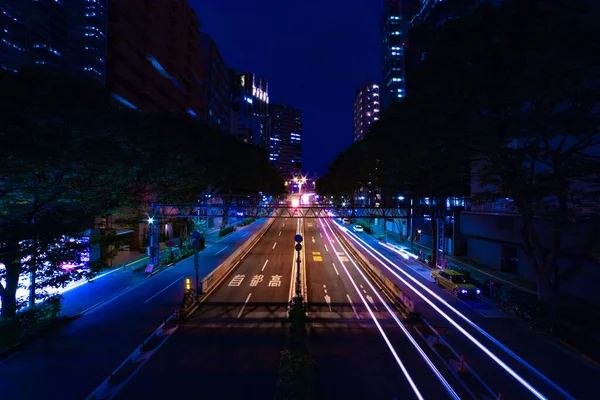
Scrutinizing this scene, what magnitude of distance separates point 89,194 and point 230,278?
43.8 ft

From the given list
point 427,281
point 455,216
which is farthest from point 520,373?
point 455,216

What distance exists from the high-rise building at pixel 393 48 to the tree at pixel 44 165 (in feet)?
288

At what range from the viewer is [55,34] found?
26.7 meters

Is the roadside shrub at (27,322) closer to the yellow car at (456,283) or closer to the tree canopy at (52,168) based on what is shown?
the tree canopy at (52,168)

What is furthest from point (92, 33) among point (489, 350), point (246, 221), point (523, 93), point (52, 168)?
point (246, 221)

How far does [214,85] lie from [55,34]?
5797 centimetres

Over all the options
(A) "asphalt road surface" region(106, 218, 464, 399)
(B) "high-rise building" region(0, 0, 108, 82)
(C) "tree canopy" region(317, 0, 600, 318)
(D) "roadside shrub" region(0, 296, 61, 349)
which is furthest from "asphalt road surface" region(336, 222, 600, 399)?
(B) "high-rise building" region(0, 0, 108, 82)

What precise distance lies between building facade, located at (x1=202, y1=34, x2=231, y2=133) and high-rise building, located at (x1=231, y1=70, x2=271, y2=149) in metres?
30.5

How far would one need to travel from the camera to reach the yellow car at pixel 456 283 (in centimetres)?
2047

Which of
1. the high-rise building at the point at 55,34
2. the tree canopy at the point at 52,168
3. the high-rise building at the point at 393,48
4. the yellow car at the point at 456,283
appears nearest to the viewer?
the tree canopy at the point at 52,168

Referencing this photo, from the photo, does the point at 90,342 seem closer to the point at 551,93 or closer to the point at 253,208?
the point at 551,93

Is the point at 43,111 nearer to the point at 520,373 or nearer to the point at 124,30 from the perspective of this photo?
the point at 520,373

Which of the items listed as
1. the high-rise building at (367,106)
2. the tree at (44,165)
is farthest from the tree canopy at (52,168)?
the high-rise building at (367,106)

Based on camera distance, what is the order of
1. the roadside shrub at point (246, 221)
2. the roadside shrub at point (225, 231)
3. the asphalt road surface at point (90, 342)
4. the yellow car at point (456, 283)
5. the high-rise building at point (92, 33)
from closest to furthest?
the asphalt road surface at point (90, 342) < the yellow car at point (456, 283) < the high-rise building at point (92, 33) < the roadside shrub at point (225, 231) < the roadside shrub at point (246, 221)
